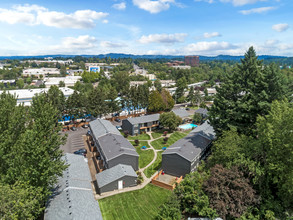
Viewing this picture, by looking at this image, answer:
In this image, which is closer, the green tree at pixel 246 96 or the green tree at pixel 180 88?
the green tree at pixel 246 96

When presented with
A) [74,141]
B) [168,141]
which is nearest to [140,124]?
[168,141]

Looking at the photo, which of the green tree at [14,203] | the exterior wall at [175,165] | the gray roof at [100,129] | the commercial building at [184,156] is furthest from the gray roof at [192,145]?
the green tree at [14,203]

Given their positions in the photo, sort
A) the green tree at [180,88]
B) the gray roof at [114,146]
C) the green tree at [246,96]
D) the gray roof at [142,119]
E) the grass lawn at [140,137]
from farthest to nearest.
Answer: the green tree at [180,88], the gray roof at [142,119], the grass lawn at [140,137], the gray roof at [114,146], the green tree at [246,96]

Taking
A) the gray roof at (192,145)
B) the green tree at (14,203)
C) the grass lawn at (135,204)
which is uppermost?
the green tree at (14,203)

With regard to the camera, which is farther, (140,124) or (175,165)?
(140,124)

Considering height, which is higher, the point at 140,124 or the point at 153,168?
the point at 140,124

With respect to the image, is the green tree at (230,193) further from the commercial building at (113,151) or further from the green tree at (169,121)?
the green tree at (169,121)

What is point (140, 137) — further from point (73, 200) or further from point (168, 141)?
point (73, 200)
